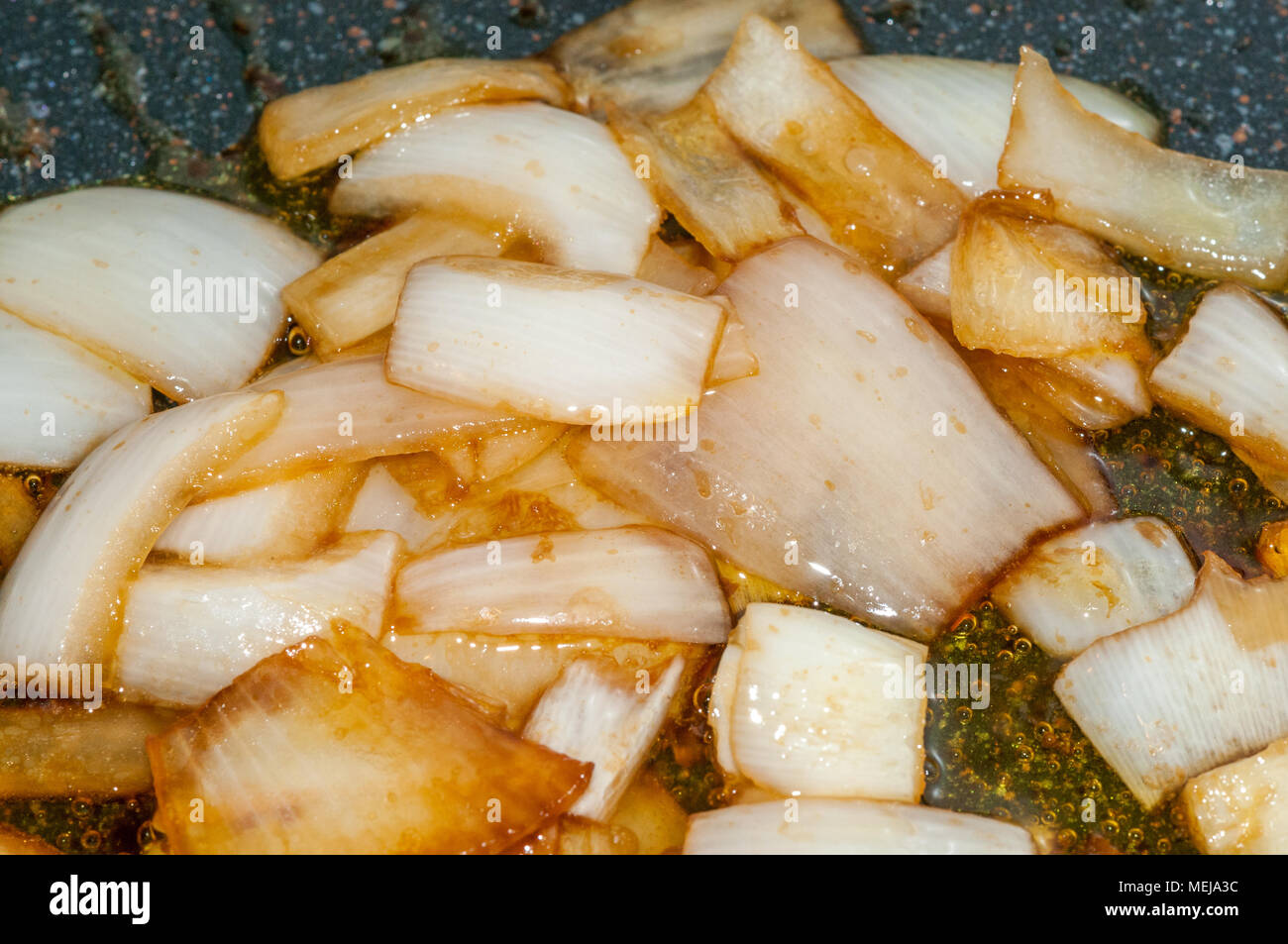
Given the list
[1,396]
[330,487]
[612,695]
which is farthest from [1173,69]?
[1,396]

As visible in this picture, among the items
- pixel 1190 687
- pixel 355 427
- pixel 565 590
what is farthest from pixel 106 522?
pixel 1190 687

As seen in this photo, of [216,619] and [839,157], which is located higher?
[839,157]

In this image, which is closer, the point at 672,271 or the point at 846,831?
the point at 846,831

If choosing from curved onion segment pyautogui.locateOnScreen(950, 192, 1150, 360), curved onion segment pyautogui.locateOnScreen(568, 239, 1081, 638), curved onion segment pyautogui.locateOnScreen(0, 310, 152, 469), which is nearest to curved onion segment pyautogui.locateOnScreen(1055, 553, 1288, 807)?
curved onion segment pyautogui.locateOnScreen(568, 239, 1081, 638)

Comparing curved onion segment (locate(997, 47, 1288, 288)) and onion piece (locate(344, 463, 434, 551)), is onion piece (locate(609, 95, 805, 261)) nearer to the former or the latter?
curved onion segment (locate(997, 47, 1288, 288))

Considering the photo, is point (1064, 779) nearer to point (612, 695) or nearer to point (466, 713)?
point (612, 695)

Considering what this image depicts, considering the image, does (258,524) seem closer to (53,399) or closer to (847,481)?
(53,399)
